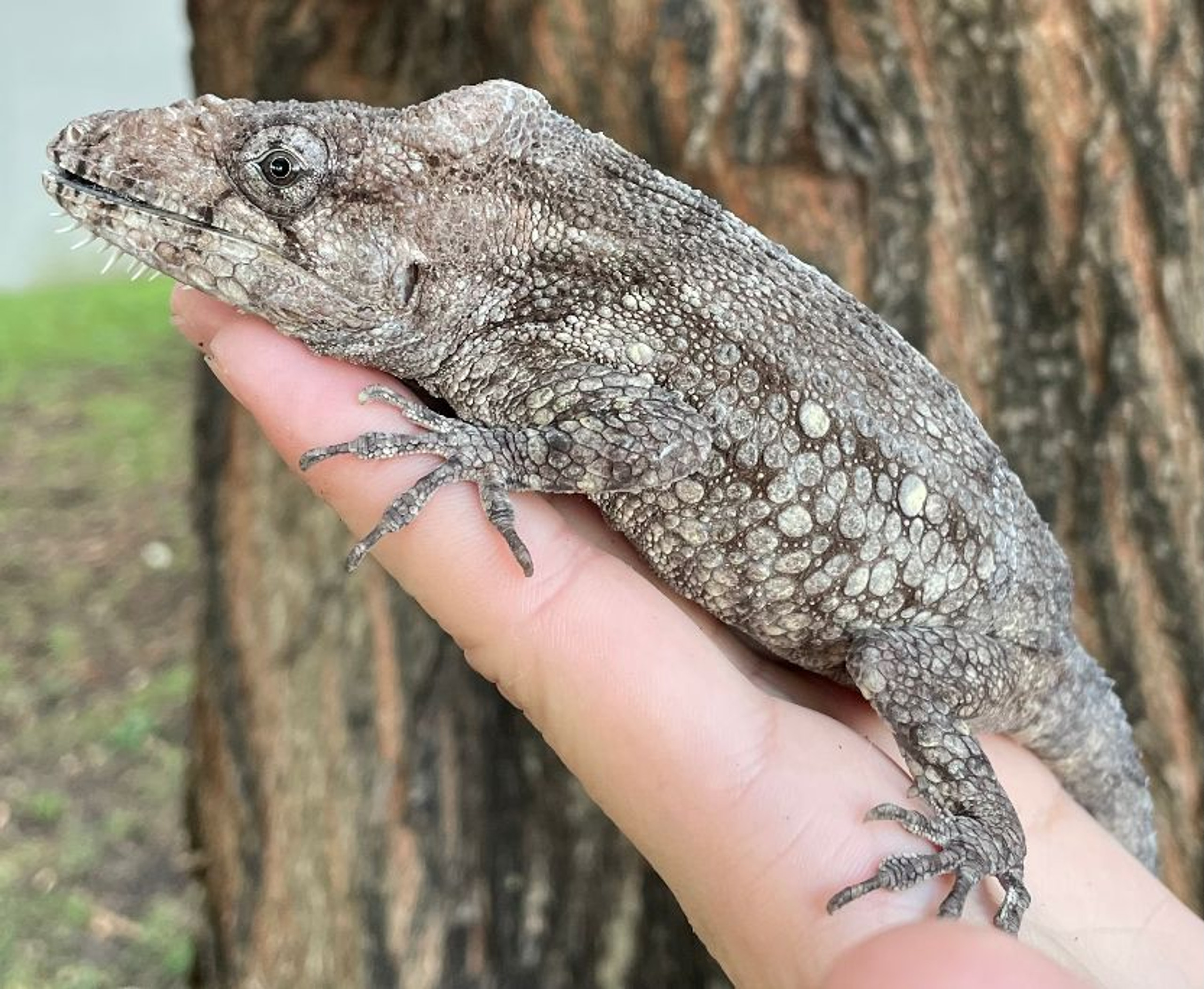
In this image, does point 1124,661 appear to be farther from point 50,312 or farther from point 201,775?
point 50,312

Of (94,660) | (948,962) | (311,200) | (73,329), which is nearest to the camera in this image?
(948,962)

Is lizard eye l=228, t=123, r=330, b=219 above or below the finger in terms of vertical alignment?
above

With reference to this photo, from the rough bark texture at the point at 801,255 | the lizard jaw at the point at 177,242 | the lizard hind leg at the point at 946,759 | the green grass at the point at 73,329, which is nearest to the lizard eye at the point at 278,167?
the lizard jaw at the point at 177,242

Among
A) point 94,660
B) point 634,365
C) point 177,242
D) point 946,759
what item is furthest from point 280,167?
point 94,660

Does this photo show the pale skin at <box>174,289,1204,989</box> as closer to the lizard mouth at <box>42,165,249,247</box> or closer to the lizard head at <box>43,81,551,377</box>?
the lizard head at <box>43,81,551,377</box>

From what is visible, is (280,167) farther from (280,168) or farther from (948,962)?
(948,962)

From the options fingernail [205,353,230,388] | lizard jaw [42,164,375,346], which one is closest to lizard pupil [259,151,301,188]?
lizard jaw [42,164,375,346]

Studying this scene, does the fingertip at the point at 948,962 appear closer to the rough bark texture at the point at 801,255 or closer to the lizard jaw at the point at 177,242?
the lizard jaw at the point at 177,242
